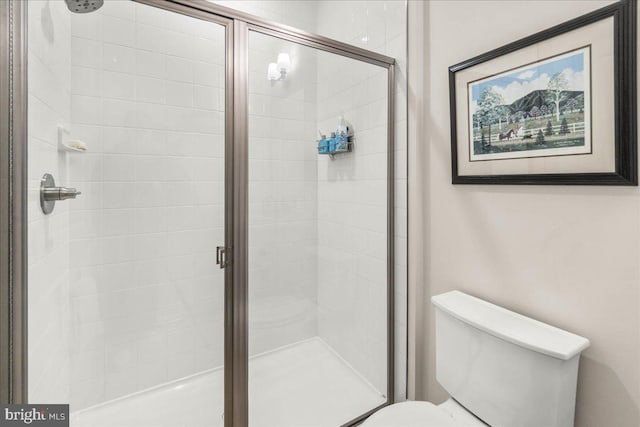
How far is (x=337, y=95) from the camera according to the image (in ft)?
4.77

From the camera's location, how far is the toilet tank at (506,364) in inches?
34.6

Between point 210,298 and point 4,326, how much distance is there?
0.69 meters

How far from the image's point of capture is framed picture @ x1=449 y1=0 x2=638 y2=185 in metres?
0.84

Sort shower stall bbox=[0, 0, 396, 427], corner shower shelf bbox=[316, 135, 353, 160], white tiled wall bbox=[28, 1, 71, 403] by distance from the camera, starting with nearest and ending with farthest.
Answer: white tiled wall bbox=[28, 1, 71, 403]
shower stall bbox=[0, 0, 396, 427]
corner shower shelf bbox=[316, 135, 353, 160]

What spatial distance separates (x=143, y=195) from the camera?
124 cm

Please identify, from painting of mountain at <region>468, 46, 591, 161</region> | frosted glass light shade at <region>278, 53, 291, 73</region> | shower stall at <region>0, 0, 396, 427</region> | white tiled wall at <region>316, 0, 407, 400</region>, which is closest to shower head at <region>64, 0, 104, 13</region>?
shower stall at <region>0, 0, 396, 427</region>

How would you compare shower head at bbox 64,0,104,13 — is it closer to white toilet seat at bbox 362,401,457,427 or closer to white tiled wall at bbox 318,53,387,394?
white tiled wall at bbox 318,53,387,394

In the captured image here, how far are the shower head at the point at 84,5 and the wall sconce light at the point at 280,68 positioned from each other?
586 millimetres

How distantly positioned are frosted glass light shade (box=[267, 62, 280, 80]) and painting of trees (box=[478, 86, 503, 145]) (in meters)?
0.81

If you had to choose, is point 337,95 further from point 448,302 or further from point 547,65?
point 448,302

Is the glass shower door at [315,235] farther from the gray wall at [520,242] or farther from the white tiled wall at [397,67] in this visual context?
the gray wall at [520,242]

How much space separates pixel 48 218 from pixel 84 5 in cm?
72

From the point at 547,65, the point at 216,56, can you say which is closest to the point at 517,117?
the point at 547,65

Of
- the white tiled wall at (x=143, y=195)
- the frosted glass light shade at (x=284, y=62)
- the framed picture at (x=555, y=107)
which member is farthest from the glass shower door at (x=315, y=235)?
the framed picture at (x=555, y=107)
